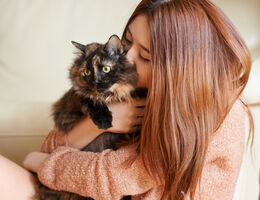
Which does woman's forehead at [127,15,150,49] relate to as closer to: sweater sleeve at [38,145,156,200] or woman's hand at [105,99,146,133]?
woman's hand at [105,99,146,133]

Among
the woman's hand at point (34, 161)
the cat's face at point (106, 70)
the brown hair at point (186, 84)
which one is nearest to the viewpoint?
the brown hair at point (186, 84)

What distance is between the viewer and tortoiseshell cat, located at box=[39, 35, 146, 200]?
1.00 m

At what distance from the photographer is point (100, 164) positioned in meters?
0.93

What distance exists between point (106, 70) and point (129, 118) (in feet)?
0.68

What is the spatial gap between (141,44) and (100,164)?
0.44 metres

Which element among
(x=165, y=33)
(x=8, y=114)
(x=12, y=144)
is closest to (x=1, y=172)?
(x=12, y=144)

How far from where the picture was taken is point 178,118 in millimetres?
912

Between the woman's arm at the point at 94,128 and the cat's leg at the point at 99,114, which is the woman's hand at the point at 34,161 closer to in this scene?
the woman's arm at the point at 94,128

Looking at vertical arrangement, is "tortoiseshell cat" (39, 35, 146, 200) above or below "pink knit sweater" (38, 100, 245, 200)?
above

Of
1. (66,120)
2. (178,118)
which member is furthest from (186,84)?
(66,120)

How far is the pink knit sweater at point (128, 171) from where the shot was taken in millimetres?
924

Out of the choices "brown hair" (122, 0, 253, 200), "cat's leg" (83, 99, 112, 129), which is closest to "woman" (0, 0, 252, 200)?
"brown hair" (122, 0, 253, 200)

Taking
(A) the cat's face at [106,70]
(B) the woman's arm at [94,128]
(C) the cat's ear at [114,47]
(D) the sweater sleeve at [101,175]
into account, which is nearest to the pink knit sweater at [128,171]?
(D) the sweater sleeve at [101,175]

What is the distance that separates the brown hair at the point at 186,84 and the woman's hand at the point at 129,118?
0.12m
